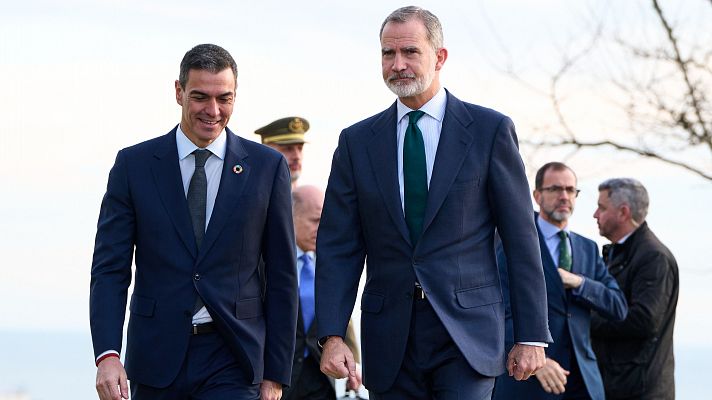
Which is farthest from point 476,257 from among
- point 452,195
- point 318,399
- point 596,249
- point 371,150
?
point 596,249

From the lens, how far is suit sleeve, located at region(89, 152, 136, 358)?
6.17 metres

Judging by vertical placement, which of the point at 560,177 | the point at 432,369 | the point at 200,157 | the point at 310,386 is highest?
the point at 560,177

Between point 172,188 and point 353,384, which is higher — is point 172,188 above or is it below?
above

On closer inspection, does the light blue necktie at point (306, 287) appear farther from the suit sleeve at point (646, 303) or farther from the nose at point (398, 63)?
the nose at point (398, 63)

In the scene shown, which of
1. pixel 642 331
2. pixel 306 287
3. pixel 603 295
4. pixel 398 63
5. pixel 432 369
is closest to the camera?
pixel 432 369

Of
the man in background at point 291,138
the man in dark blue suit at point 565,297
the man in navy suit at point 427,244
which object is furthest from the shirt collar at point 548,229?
the man in navy suit at point 427,244

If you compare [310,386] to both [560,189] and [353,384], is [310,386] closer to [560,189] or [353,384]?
[353,384]

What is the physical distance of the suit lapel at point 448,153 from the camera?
6059 millimetres

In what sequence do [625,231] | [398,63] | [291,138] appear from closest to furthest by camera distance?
[398,63] → [291,138] → [625,231]

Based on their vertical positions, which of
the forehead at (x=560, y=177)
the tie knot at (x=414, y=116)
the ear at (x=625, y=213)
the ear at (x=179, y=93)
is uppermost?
the ear at (x=179, y=93)

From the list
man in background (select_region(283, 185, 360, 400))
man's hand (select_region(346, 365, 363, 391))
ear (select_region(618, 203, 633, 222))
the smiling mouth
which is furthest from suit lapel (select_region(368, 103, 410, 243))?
ear (select_region(618, 203, 633, 222))

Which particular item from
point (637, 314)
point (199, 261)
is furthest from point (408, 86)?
point (637, 314)

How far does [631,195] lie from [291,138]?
264cm

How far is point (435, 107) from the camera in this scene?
6.30 metres
